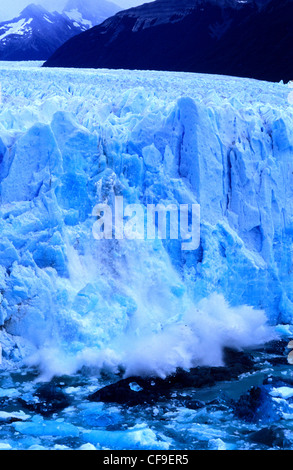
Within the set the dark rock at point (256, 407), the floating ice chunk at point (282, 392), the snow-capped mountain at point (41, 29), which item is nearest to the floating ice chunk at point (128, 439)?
the dark rock at point (256, 407)

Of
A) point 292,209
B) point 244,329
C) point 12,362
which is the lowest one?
point 12,362

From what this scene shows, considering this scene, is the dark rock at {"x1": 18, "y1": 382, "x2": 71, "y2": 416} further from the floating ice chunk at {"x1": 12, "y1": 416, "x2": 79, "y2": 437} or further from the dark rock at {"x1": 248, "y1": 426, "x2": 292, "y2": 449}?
the dark rock at {"x1": 248, "y1": 426, "x2": 292, "y2": 449}

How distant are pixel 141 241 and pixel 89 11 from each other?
1488 centimetres

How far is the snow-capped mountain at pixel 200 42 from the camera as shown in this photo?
834 inches

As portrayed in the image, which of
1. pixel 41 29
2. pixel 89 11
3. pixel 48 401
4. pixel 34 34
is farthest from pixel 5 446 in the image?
pixel 34 34

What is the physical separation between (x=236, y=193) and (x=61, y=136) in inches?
91.1

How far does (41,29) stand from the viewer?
2195 centimetres

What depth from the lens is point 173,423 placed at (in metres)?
5.12

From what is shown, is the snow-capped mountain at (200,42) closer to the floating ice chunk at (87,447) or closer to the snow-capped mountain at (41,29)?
the snow-capped mountain at (41,29)

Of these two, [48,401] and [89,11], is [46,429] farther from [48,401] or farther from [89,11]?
[89,11]
